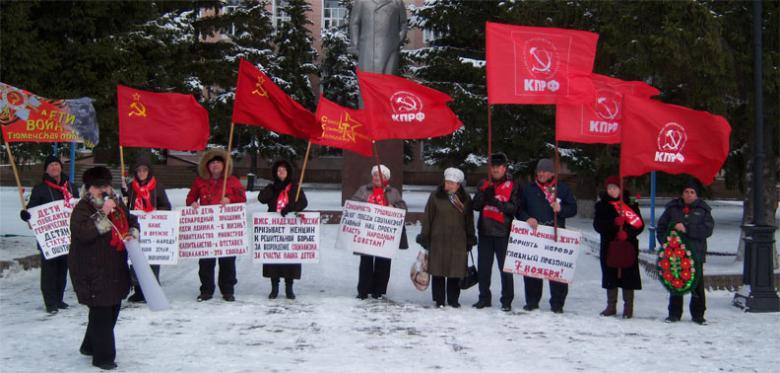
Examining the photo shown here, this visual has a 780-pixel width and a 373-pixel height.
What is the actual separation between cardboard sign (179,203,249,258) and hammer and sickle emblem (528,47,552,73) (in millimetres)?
3696

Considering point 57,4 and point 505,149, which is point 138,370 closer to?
point 57,4

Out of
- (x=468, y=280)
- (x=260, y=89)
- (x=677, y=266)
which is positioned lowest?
(x=468, y=280)

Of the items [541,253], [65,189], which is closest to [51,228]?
[65,189]

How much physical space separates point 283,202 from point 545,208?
9.91ft

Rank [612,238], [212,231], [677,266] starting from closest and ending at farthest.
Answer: [677,266] → [612,238] → [212,231]

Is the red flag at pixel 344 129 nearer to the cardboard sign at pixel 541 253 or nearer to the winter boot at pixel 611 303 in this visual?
the cardboard sign at pixel 541 253

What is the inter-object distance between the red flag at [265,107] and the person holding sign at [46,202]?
81.4 inches

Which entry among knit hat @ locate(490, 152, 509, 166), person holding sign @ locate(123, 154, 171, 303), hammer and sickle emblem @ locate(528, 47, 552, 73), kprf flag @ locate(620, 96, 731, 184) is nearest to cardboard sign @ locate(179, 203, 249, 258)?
person holding sign @ locate(123, 154, 171, 303)

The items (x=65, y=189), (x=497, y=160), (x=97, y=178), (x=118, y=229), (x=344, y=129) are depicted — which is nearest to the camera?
(x=97, y=178)

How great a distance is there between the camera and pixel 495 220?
967cm

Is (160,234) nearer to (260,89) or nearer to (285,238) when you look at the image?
(285,238)

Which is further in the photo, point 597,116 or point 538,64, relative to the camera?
point 597,116

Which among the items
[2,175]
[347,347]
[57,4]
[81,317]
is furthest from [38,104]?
[2,175]

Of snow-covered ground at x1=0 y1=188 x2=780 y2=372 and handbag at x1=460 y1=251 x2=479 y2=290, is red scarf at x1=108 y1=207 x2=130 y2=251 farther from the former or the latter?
handbag at x1=460 y1=251 x2=479 y2=290
